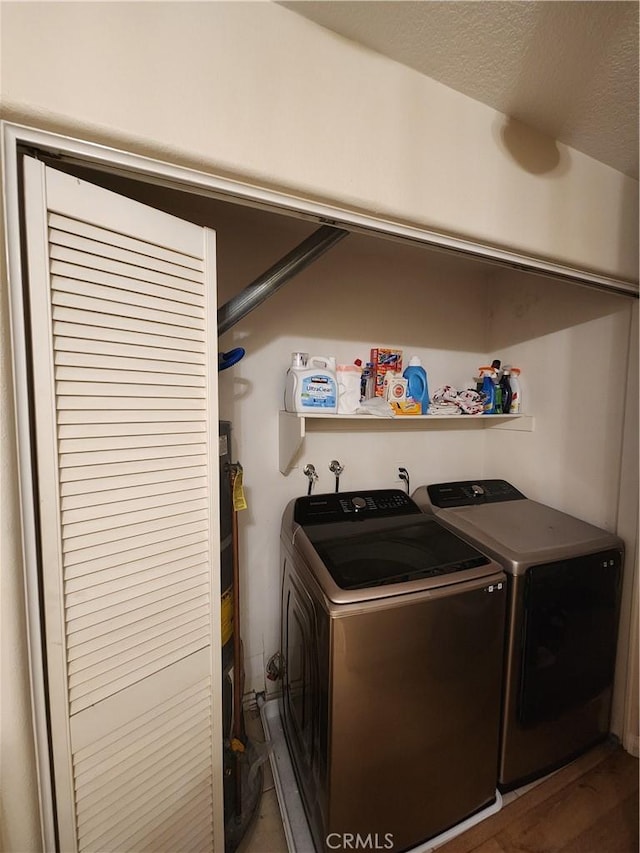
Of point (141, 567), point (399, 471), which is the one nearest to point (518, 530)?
point (399, 471)

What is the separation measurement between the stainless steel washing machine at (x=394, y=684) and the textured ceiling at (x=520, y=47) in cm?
153

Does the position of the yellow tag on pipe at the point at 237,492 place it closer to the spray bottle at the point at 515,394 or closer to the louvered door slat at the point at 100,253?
the louvered door slat at the point at 100,253

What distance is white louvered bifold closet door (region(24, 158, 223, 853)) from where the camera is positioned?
2.20 feet

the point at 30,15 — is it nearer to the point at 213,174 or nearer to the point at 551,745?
the point at 213,174

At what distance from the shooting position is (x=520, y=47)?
83 cm

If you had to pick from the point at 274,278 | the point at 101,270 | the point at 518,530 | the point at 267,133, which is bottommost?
the point at 518,530

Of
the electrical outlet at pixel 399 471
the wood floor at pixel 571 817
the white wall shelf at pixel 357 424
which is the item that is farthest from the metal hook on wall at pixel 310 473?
the wood floor at pixel 571 817

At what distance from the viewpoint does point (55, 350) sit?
663mm

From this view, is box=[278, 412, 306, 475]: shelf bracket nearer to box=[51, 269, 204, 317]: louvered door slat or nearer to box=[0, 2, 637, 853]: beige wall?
box=[0, 2, 637, 853]: beige wall

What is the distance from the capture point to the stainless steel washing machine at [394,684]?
3.31 ft

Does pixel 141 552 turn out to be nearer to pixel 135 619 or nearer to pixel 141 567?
pixel 141 567

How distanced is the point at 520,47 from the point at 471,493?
173 cm

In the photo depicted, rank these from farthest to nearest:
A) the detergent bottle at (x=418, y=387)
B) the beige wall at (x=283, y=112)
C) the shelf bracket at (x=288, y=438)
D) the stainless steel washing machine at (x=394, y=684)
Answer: the detergent bottle at (x=418, y=387), the shelf bracket at (x=288, y=438), the stainless steel washing machine at (x=394, y=684), the beige wall at (x=283, y=112)

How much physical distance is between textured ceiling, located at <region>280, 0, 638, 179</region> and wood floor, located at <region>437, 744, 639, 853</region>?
2535 millimetres
